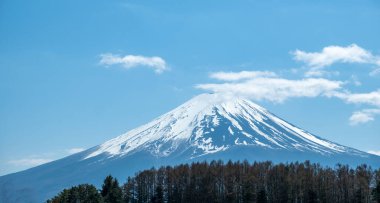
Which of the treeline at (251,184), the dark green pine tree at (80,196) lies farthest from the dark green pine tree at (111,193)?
the treeline at (251,184)

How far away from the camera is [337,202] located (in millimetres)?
85688

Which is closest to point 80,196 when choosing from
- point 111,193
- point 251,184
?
point 111,193

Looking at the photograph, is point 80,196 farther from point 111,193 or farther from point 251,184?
point 251,184

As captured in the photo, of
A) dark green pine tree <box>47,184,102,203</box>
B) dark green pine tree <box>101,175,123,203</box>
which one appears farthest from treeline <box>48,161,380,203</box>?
dark green pine tree <box>47,184,102,203</box>

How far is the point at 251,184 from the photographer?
277 feet

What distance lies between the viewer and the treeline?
276 ft

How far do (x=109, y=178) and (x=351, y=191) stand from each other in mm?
32595

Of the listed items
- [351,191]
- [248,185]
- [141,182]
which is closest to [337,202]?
[351,191]

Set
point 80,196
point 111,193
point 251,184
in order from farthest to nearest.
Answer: point 251,184 < point 111,193 < point 80,196

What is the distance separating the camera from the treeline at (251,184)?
84.2 meters

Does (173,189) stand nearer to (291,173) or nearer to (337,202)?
(291,173)

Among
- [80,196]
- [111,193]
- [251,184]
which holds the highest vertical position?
[251,184]

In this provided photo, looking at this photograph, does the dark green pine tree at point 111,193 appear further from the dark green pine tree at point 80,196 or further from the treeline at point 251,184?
the treeline at point 251,184

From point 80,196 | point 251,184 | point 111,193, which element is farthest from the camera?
point 251,184
